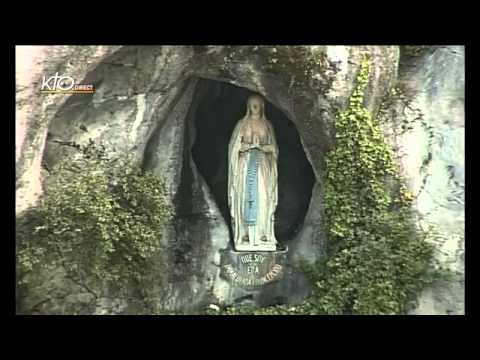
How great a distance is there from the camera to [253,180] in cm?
1018

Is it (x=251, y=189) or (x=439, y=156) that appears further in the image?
(x=251, y=189)

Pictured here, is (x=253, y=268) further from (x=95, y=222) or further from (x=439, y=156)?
(x=439, y=156)

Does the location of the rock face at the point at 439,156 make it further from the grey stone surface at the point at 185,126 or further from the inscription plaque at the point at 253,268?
the inscription plaque at the point at 253,268

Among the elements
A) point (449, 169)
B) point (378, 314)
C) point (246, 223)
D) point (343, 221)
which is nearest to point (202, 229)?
point (246, 223)

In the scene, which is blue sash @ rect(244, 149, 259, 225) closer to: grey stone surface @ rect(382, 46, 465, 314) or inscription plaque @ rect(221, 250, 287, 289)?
inscription plaque @ rect(221, 250, 287, 289)

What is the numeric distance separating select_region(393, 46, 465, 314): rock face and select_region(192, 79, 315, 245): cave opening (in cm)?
159

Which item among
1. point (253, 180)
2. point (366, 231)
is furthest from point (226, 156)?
point (366, 231)

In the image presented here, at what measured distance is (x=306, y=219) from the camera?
10289 mm

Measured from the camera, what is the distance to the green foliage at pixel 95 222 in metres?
8.79

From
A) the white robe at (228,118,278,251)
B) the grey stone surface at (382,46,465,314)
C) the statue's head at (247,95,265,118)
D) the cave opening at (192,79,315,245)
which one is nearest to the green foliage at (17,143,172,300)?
the white robe at (228,118,278,251)

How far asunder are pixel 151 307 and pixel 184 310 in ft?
1.58

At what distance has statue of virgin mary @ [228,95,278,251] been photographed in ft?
33.4

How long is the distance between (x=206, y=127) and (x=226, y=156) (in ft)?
1.56

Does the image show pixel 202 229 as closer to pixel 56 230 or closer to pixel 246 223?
pixel 246 223
